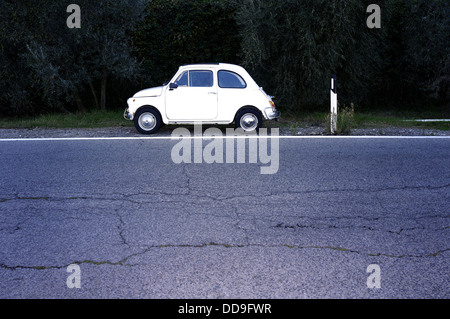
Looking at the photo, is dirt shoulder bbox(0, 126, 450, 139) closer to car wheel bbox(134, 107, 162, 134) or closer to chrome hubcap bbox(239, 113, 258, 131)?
car wheel bbox(134, 107, 162, 134)

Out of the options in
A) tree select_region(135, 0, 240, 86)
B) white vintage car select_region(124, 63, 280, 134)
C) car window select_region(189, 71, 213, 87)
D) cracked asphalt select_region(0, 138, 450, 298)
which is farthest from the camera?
tree select_region(135, 0, 240, 86)

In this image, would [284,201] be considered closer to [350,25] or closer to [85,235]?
[85,235]

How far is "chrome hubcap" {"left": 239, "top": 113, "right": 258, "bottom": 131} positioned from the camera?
1132 cm

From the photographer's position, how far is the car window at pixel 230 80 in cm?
1143

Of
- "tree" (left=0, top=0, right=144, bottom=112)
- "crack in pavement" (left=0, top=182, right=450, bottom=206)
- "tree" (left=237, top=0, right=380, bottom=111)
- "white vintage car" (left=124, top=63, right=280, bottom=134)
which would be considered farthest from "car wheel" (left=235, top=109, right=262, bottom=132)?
"crack in pavement" (left=0, top=182, right=450, bottom=206)

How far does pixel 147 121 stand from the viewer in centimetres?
1130

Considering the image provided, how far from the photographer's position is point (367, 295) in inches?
147

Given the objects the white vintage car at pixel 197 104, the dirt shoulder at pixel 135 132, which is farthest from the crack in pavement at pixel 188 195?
the white vintage car at pixel 197 104

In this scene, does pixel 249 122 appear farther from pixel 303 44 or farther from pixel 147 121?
pixel 303 44

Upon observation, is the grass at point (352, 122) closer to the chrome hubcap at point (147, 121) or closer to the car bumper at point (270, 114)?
the car bumper at point (270, 114)

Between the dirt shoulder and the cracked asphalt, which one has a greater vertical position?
the dirt shoulder
